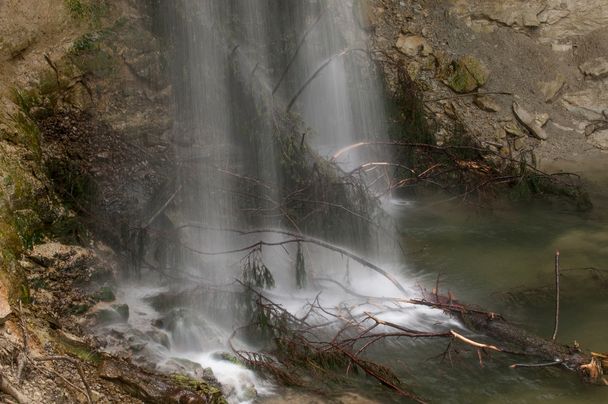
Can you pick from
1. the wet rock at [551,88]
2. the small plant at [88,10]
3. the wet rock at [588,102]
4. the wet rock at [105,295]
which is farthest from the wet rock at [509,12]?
the wet rock at [105,295]

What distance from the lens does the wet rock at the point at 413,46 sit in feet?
37.0

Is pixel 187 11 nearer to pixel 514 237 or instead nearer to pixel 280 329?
pixel 280 329

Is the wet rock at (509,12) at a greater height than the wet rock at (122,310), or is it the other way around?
the wet rock at (509,12)

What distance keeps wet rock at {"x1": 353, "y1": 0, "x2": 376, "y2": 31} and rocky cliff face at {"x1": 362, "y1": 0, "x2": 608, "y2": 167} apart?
3cm

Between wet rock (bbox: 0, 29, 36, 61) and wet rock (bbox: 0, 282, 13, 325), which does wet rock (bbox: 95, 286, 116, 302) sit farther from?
wet rock (bbox: 0, 29, 36, 61)

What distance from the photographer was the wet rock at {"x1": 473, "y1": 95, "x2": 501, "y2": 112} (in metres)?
11.0

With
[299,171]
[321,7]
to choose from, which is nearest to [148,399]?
[299,171]

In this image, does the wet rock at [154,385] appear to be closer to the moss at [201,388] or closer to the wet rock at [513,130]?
the moss at [201,388]

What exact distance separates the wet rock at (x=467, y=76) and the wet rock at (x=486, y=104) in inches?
8.8

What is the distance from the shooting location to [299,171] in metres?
7.61

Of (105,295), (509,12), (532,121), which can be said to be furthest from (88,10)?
(509,12)

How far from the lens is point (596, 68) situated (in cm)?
1159

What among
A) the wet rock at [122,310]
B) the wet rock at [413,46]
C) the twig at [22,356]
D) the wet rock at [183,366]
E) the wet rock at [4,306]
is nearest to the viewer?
the twig at [22,356]

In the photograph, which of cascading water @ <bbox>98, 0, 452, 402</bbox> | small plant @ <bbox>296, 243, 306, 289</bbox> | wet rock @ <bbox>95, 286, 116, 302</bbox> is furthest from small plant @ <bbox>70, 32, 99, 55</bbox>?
small plant @ <bbox>296, 243, 306, 289</bbox>
